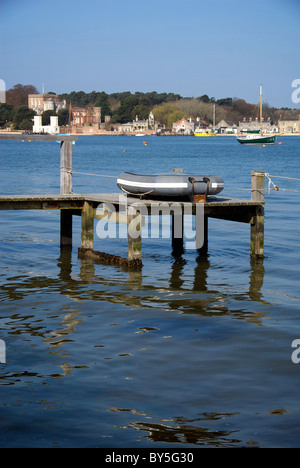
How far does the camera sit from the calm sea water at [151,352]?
6.19 m

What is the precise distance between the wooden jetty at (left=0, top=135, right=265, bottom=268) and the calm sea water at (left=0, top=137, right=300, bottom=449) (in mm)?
419

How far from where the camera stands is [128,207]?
11.6m

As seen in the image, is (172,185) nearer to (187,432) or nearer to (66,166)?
(66,166)

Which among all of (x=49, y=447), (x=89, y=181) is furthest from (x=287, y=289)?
(x=89, y=181)

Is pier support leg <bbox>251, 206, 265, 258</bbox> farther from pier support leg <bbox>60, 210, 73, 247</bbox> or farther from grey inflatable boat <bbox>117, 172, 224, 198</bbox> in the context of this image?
pier support leg <bbox>60, 210, 73, 247</bbox>

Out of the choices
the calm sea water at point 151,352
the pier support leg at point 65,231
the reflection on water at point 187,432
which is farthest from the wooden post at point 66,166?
the reflection on water at point 187,432

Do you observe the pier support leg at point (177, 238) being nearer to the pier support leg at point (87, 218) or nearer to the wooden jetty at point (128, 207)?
the wooden jetty at point (128, 207)

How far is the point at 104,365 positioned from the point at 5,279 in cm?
489

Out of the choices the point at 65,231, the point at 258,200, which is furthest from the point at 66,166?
the point at 258,200

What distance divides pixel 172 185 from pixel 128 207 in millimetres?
856

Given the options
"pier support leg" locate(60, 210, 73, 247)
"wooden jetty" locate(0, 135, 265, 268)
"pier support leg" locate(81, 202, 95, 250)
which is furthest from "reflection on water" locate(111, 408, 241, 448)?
"pier support leg" locate(60, 210, 73, 247)

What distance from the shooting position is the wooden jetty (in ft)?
38.7

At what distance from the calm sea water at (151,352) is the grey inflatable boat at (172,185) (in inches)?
56.4

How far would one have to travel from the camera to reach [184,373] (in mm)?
7438
